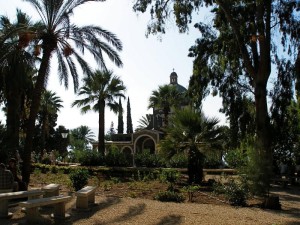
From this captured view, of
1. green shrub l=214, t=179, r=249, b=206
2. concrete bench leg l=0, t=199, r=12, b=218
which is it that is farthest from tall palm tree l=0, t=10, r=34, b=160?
green shrub l=214, t=179, r=249, b=206

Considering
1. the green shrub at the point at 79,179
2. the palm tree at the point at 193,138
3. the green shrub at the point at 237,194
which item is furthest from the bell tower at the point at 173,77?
the green shrub at the point at 237,194

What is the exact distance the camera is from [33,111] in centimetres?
1457

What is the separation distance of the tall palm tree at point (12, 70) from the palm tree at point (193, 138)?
677cm

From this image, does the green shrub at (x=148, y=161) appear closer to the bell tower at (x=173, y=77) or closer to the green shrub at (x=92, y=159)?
the green shrub at (x=92, y=159)

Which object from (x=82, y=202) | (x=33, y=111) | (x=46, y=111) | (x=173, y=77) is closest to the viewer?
(x=82, y=202)

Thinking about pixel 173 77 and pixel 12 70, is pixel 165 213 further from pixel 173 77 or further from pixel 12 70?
pixel 173 77

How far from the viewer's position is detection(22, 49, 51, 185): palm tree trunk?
1413cm

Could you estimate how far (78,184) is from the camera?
13031 mm

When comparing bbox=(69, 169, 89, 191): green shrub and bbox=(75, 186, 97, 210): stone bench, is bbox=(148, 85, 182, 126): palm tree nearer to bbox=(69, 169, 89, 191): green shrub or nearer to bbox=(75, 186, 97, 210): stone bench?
bbox=(69, 169, 89, 191): green shrub

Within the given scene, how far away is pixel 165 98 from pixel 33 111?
31275mm

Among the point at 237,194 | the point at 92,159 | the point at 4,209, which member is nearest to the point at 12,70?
the point at 4,209

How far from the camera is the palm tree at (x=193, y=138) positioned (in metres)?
17.1

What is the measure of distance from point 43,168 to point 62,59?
834 centimetres

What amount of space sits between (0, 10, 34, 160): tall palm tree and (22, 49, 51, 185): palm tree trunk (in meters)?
1.03
